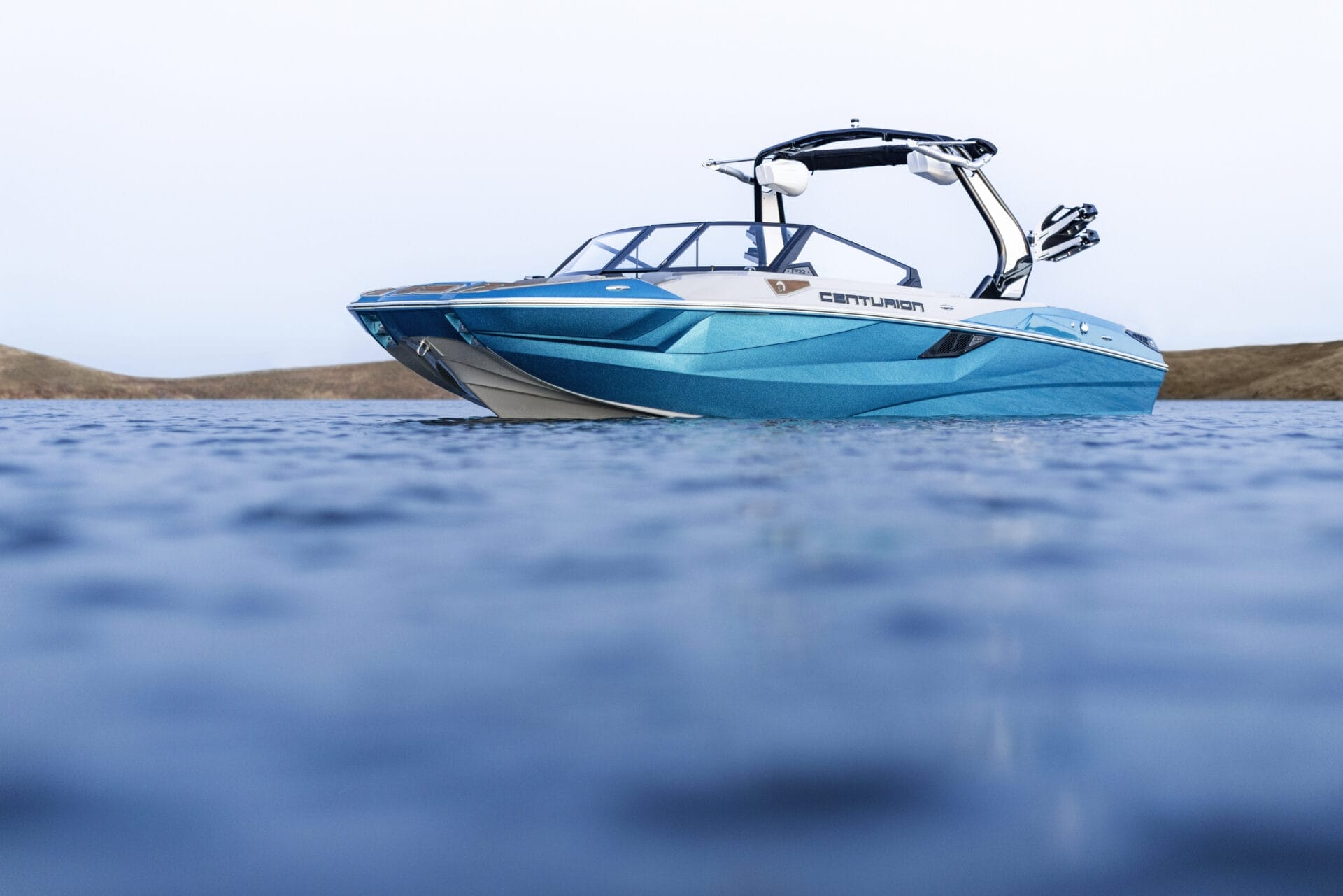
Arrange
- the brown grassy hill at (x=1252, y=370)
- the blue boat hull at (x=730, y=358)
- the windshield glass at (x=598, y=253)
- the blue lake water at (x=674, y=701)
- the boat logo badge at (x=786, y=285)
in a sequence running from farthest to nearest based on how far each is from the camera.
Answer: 1. the brown grassy hill at (x=1252, y=370)
2. the windshield glass at (x=598, y=253)
3. the boat logo badge at (x=786, y=285)
4. the blue boat hull at (x=730, y=358)
5. the blue lake water at (x=674, y=701)

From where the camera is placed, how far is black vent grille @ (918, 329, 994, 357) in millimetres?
9945

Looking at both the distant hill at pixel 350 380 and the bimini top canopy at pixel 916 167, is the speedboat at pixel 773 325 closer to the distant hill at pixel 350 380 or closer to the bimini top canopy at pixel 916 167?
the bimini top canopy at pixel 916 167

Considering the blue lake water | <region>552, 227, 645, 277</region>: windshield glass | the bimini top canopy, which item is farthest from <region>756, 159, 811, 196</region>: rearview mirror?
the blue lake water

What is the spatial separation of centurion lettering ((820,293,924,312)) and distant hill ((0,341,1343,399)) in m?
36.9

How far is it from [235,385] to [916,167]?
1771 inches

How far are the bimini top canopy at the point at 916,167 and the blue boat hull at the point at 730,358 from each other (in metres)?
0.97

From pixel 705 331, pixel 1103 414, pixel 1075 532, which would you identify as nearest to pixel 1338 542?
pixel 1075 532

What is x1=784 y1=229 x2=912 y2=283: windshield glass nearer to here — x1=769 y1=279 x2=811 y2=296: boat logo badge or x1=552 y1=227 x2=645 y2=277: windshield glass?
x1=769 y1=279 x2=811 y2=296: boat logo badge

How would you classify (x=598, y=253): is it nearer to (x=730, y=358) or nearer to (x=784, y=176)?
(x=730, y=358)

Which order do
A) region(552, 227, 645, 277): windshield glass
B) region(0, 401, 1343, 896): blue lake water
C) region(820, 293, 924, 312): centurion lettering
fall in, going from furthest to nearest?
region(552, 227, 645, 277): windshield glass
region(820, 293, 924, 312): centurion lettering
region(0, 401, 1343, 896): blue lake water

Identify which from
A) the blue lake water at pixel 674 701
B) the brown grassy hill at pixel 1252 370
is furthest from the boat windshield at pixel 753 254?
the brown grassy hill at pixel 1252 370

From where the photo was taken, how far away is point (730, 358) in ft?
28.4

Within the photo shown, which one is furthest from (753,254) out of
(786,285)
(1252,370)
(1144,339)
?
(1252,370)

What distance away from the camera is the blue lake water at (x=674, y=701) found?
121 centimetres
